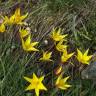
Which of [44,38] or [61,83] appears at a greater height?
[44,38]

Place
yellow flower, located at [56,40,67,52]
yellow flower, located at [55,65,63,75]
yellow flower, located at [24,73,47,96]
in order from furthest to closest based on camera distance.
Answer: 1. yellow flower, located at [56,40,67,52]
2. yellow flower, located at [55,65,63,75]
3. yellow flower, located at [24,73,47,96]

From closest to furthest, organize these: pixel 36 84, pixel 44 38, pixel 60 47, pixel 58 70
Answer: pixel 36 84
pixel 58 70
pixel 60 47
pixel 44 38

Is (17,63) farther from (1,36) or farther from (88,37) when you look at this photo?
(88,37)

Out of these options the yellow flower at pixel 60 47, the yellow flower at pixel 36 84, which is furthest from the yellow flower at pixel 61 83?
the yellow flower at pixel 60 47

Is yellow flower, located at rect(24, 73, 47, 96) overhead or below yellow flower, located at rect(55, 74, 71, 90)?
overhead

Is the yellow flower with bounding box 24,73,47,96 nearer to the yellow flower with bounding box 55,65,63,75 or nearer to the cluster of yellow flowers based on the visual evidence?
the cluster of yellow flowers

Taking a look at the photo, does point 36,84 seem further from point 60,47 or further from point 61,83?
point 60,47


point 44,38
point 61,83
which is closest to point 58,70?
point 61,83

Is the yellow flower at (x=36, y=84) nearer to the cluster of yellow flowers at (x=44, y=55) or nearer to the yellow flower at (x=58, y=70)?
the cluster of yellow flowers at (x=44, y=55)

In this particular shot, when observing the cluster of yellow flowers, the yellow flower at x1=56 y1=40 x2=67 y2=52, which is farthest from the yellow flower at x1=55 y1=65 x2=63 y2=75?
the yellow flower at x1=56 y1=40 x2=67 y2=52

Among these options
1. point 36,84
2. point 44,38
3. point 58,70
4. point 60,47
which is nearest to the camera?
point 36,84

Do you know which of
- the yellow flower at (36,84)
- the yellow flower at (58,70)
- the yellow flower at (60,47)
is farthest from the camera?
the yellow flower at (60,47)
